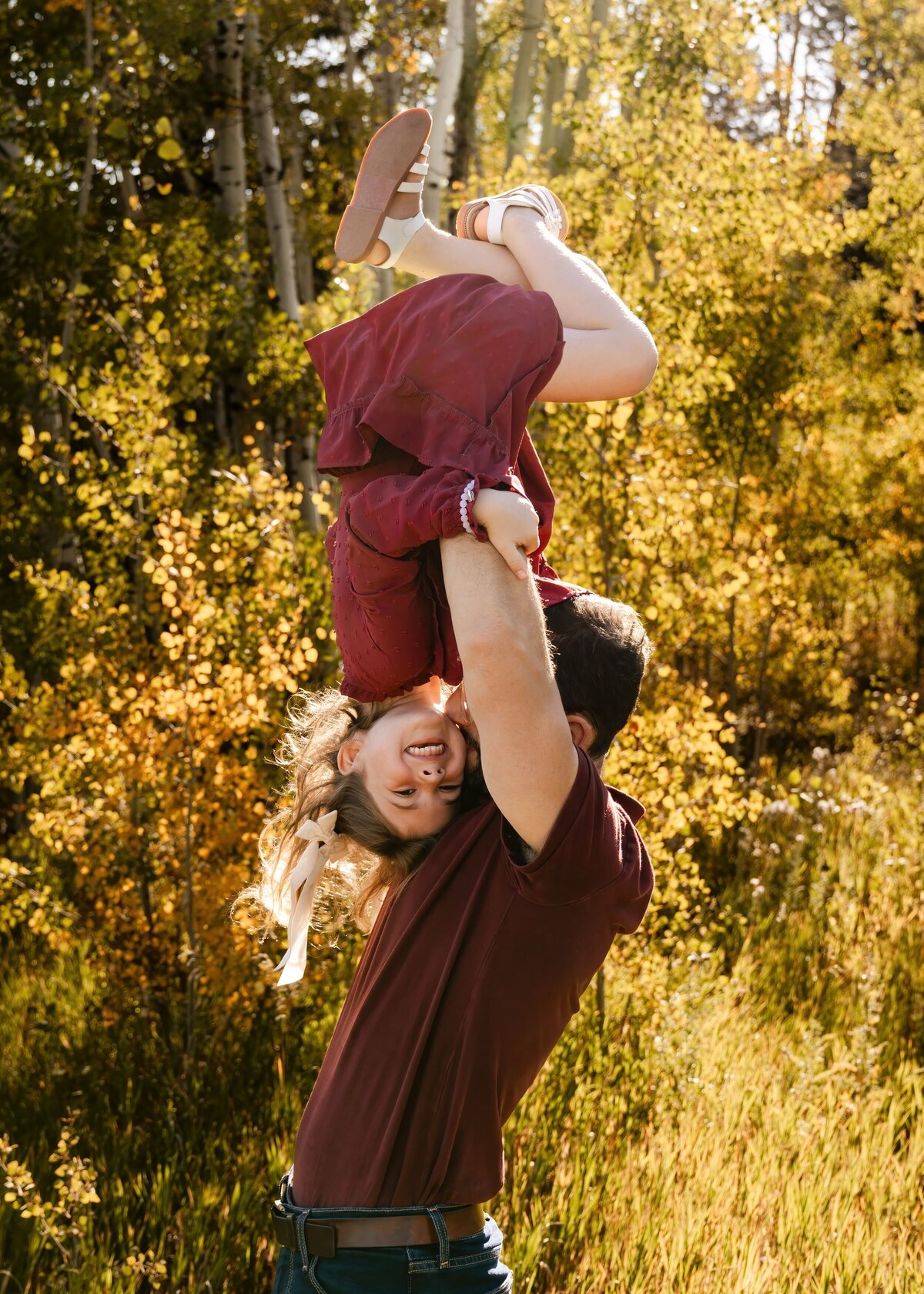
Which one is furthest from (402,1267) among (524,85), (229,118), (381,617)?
(524,85)

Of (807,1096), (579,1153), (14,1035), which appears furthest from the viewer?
(14,1035)

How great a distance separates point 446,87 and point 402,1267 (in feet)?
18.4

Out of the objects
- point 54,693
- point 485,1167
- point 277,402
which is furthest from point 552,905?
point 277,402

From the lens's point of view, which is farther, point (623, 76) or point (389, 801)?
point (623, 76)

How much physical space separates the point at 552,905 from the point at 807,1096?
2.45 m

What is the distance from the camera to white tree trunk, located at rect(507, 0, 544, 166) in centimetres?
827

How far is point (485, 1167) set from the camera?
1218 millimetres

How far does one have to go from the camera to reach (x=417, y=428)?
1.10 meters

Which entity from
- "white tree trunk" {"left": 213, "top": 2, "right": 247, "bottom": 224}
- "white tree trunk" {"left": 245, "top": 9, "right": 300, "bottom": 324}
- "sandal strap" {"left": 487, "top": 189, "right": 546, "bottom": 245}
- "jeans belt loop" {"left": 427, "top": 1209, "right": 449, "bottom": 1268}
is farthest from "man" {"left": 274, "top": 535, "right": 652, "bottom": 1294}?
"white tree trunk" {"left": 213, "top": 2, "right": 247, "bottom": 224}

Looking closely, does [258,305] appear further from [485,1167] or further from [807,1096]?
[485,1167]

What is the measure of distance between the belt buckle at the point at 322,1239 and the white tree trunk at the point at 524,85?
320 inches

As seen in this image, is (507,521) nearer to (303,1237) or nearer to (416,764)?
(416,764)

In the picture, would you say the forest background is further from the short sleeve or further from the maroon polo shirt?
the short sleeve

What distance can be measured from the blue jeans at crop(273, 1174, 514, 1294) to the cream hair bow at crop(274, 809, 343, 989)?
0.29m
